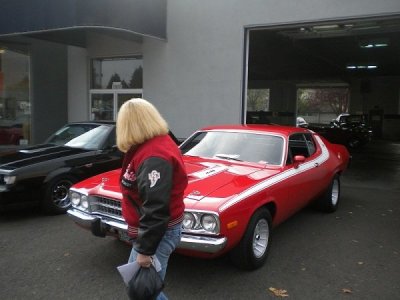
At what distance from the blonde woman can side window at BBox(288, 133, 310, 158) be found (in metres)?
→ 3.58

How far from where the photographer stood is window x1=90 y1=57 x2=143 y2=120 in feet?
40.0

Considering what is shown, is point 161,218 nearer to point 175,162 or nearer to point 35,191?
point 175,162

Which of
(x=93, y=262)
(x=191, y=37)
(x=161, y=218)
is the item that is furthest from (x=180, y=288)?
(x=191, y=37)

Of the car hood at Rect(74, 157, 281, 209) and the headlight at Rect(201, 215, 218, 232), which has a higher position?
the car hood at Rect(74, 157, 281, 209)

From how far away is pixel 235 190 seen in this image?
4180 millimetres

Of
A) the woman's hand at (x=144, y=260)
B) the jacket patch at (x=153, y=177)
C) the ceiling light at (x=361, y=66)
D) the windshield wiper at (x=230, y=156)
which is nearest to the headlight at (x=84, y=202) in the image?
the windshield wiper at (x=230, y=156)

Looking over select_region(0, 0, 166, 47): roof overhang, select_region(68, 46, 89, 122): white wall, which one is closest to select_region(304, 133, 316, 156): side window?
select_region(0, 0, 166, 47): roof overhang

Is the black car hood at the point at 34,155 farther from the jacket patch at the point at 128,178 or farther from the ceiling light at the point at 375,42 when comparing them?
the ceiling light at the point at 375,42

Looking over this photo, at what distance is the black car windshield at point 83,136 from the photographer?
7371 millimetres

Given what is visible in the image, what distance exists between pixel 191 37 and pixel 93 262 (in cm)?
747

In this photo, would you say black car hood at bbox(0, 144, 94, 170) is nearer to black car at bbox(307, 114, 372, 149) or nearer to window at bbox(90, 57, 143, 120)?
window at bbox(90, 57, 143, 120)

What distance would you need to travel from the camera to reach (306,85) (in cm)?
3516

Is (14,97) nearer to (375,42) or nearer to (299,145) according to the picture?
(299,145)

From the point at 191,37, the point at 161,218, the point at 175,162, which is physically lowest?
the point at 161,218
